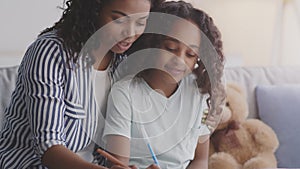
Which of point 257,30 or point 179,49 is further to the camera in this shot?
point 257,30

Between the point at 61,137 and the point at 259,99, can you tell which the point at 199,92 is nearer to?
the point at 61,137

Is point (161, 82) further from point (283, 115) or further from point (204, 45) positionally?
point (283, 115)

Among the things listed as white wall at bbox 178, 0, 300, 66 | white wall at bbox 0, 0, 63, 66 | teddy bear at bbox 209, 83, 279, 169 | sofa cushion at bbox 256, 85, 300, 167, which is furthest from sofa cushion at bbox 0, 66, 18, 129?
white wall at bbox 178, 0, 300, 66

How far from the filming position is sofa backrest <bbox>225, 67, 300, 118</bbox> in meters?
1.79

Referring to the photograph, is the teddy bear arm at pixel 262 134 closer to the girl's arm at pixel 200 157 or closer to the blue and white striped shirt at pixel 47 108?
the girl's arm at pixel 200 157

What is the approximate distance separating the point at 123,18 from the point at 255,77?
91cm

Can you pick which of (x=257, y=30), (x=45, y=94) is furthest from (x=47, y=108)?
(x=257, y=30)

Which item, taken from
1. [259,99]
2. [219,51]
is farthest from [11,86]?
[259,99]

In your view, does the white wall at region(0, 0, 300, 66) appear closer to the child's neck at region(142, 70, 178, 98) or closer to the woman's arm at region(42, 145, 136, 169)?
the child's neck at region(142, 70, 178, 98)

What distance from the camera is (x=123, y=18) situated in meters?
1.02

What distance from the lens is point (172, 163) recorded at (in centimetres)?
119

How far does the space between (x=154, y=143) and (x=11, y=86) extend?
471 millimetres

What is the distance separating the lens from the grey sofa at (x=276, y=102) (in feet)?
5.63

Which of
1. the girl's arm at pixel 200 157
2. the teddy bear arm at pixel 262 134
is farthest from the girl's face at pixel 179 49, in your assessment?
the teddy bear arm at pixel 262 134
